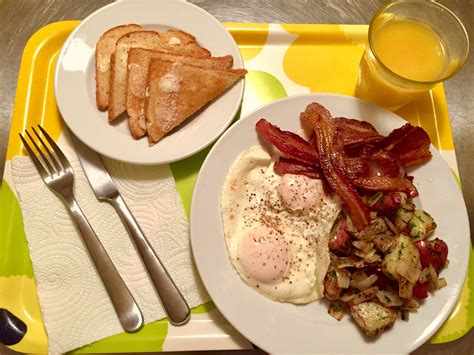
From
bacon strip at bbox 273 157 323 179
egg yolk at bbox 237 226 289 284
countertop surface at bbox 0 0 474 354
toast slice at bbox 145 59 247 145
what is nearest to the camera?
egg yolk at bbox 237 226 289 284

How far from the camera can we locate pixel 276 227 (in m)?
1.90

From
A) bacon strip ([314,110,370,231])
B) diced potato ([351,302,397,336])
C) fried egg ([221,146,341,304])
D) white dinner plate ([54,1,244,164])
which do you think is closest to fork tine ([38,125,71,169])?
white dinner plate ([54,1,244,164])

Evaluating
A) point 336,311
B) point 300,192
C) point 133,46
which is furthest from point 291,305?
point 133,46

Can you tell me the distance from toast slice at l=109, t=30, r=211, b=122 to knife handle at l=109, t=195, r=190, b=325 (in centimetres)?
58

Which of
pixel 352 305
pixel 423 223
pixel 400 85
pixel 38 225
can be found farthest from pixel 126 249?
pixel 400 85

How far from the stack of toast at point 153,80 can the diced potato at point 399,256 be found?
1.07 m

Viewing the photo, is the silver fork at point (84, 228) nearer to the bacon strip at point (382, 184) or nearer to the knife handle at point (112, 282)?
the knife handle at point (112, 282)

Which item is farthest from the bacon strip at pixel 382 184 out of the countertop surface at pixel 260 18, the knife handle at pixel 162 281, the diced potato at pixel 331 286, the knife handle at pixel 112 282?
the knife handle at pixel 112 282

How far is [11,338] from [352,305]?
1.48 metres

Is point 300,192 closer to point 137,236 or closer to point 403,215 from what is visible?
point 403,215

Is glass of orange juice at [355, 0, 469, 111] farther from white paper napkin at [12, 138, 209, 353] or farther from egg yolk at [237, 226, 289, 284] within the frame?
white paper napkin at [12, 138, 209, 353]

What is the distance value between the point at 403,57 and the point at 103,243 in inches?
66.6

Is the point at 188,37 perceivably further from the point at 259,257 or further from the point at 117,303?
the point at 117,303

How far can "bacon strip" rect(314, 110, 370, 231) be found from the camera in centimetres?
180
